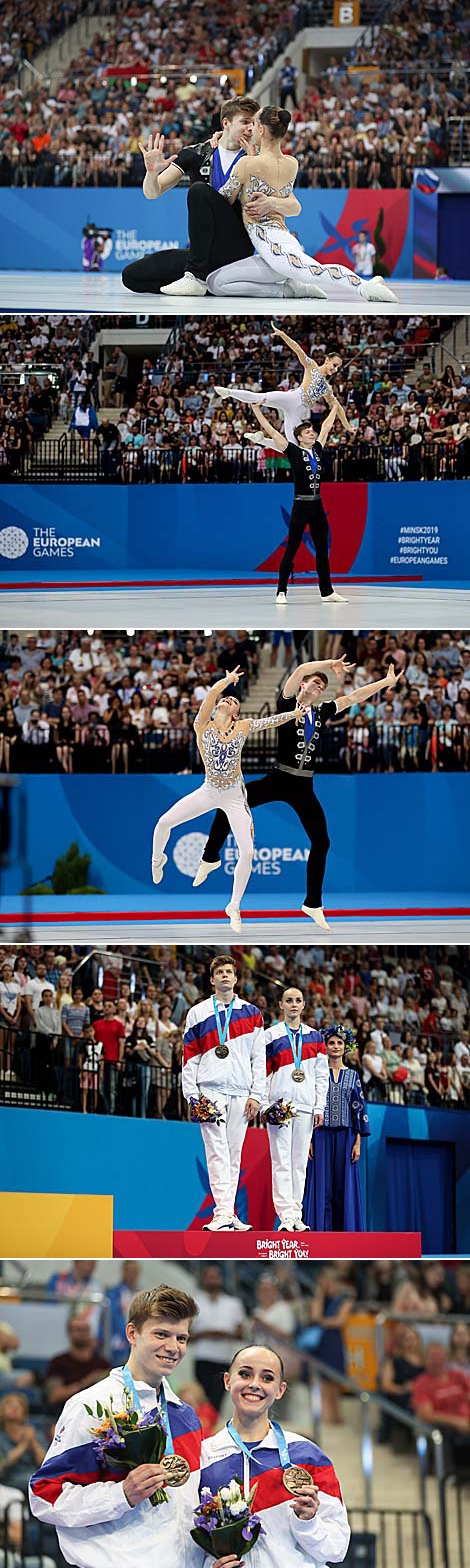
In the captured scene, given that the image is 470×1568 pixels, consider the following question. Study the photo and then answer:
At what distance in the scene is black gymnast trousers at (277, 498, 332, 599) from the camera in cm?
1402

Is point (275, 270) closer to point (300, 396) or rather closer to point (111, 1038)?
point (300, 396)

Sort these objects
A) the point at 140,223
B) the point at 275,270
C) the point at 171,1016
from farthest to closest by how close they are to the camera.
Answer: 1. the point at 140,223
2. the point at 275,270
3. the point at 171,1016

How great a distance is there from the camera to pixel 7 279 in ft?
54.2

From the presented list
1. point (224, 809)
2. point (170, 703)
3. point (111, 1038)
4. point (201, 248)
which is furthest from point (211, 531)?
point (111, 1038)

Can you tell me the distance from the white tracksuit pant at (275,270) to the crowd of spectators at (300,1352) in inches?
388

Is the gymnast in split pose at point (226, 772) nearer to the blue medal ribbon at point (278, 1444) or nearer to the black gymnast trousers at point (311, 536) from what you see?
the black gymnast trousers at point (311, 536)

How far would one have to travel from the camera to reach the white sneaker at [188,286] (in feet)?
51.4

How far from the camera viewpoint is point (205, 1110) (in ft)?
33.6

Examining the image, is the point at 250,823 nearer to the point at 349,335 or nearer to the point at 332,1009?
the point at 332,1009

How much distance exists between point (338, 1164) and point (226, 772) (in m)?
2.38

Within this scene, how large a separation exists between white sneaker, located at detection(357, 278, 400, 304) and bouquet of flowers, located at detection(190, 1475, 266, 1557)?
10451 mm

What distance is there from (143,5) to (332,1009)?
14.7 m

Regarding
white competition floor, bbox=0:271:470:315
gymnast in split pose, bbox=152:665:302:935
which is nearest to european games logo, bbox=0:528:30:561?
white competition floor, bbox=0:271:470:315

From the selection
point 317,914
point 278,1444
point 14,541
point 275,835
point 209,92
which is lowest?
point 278,1444
